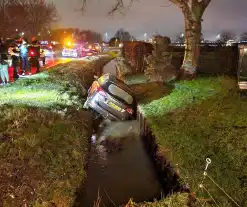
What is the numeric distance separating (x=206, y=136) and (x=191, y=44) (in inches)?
340

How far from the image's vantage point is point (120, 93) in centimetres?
1155

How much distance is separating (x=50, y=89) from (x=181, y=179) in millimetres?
9105

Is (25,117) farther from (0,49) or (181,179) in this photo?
(0,49)

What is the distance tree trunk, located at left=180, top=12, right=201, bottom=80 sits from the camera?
1553 cm

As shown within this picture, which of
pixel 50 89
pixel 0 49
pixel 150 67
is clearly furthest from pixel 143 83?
pixel 0 49

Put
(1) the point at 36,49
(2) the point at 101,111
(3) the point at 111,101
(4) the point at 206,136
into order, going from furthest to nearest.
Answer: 1. (1) the point at 36,49
2. (2) the point at 101,111
3. (3) the point at 111,101
4. (4) the point at 206,136

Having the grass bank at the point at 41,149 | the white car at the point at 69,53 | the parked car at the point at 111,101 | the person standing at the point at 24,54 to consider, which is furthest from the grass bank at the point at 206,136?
the white car at the point at 69,53

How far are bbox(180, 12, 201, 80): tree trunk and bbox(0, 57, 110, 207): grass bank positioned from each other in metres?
7.08

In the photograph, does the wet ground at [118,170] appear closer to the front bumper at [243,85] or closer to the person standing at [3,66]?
the front bumper at [243,85]

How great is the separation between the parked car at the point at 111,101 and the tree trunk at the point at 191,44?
229 inches

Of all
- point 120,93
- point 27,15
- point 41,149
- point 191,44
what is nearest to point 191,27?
point 191,44

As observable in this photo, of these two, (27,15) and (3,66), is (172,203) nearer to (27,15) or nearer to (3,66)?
(3,66)

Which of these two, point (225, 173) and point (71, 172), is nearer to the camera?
point (225, 173)

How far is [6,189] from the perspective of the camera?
5.39 m
